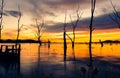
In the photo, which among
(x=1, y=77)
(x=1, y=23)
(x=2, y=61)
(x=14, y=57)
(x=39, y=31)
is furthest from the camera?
(x=39, y=31)

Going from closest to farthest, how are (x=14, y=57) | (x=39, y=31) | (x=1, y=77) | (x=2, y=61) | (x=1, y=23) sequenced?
(x=1, y=77) → (x=2, y=61) → (x=14, y=57) → (x=1, y=23) → (x=39, y=31)

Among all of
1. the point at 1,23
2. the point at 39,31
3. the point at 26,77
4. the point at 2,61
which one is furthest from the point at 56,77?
the point at 39,31

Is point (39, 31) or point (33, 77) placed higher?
point (39, 31)

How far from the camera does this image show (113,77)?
2059cm

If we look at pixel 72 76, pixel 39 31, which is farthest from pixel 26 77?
pixel 39 31

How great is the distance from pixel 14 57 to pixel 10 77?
596 inches

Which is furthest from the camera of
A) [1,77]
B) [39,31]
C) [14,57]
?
[39,31]

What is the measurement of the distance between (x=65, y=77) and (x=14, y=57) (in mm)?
16319

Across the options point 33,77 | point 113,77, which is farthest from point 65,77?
point 113,77

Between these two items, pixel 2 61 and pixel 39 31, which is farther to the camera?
pixel 39 31

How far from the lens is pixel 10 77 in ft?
67.4

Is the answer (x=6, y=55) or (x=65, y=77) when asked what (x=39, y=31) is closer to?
(x=6, y=55)

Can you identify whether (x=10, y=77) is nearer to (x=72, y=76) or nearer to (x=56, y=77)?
(x=56, y=77)

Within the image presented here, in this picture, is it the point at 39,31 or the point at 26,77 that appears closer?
the point at 26,77
